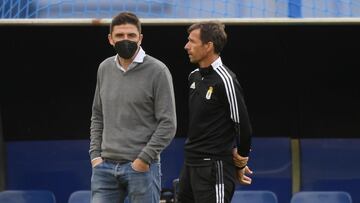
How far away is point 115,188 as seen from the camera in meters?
5.04

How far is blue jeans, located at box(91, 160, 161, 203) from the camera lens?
495cm

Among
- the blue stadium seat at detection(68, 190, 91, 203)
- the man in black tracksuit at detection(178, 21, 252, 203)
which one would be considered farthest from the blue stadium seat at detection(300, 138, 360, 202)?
the man in black tracksuit at detection(178, 21, 252, 203)

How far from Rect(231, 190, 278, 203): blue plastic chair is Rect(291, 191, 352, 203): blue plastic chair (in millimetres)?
228

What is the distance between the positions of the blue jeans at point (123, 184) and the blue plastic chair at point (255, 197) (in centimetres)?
276

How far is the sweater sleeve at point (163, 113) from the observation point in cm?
496

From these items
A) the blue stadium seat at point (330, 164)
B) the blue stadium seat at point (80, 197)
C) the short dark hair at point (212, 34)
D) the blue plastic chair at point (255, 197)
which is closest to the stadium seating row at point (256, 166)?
the blue stadium seat at point (330, 164)

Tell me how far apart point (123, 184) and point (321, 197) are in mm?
3274

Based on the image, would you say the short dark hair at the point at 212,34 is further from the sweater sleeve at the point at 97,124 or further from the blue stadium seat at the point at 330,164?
the blue stadium seat at the point at 330,164

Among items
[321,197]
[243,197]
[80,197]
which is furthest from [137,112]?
[321,197]

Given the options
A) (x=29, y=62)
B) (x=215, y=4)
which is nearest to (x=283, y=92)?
(x=215, y=4)

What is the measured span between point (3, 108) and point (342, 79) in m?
3.47

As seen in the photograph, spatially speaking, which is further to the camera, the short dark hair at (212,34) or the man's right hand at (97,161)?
the short dark hair at (212,34)

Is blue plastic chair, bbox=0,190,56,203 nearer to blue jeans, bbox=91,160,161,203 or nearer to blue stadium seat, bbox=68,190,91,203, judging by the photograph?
blue stadium seat, bbox=68,190,91,203

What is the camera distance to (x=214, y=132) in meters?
5.32
